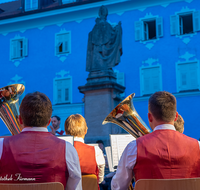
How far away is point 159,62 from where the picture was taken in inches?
757

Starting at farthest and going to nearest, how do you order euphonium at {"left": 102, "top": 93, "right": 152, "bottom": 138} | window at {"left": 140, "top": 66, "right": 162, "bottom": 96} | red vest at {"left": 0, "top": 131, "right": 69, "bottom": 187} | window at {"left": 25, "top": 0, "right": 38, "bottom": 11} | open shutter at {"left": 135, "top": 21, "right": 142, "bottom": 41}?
window at {"left": 25, "top": 0, "right": 38, "bottom": 11} → open shutter at {"left": 135, "top": 21, "right": 142, "bottom": 41} → window at {"left": 140, "top": 66, "right": 162, "bottom": 96} → euphonium at {"left": 102, "top": 93, "right": 152, "bottom": 138} → red vest at {"left": 0, "top": 131, "right": 69, "bottom": 187}

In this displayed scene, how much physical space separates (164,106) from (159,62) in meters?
17.1

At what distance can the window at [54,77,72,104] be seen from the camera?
2108 centimetres

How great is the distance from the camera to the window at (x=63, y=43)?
→ 21547mm

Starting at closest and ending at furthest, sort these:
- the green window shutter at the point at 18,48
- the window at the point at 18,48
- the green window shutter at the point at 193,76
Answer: the green window shutter at the point at 193,76 → the window at the point at 18,48 → the green window shutter at the point at 18,48

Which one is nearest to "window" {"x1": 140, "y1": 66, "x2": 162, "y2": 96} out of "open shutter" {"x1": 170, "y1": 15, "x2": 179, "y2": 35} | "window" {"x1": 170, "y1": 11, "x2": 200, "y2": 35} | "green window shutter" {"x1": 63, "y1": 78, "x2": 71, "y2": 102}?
"open shutter" {"x1": 170, "y1": 15, "x2": 179, "y2": 35}

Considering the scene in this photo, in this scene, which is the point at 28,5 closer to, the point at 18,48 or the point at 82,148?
the point at 18,48

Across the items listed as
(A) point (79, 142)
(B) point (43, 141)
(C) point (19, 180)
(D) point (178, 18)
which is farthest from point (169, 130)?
(D) point (178, 18)

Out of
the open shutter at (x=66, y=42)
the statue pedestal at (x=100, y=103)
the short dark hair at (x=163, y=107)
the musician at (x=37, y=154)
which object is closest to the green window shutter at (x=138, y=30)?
the open shutter at (x=66, y=42)

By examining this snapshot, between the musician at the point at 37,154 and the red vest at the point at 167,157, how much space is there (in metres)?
0.45

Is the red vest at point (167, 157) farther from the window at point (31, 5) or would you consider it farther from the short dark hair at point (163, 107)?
the window at point (31, 5)

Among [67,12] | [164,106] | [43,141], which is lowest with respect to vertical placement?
[43,141]

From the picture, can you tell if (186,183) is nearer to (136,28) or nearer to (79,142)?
(79,142)

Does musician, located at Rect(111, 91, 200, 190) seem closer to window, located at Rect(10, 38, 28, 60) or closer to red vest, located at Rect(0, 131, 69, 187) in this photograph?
red vest, located at Rect(0, 131, 69, 187)
